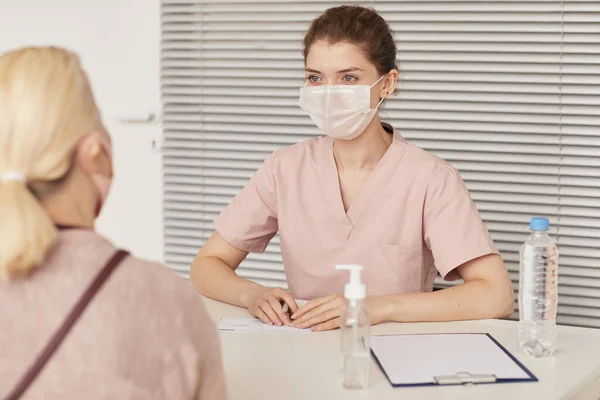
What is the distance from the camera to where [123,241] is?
3699mm

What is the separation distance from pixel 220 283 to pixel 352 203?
40 centimetres

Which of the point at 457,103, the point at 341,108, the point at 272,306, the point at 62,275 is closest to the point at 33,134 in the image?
the point at 62,275

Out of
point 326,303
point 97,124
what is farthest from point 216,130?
point 97,124

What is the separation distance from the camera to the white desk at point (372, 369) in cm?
144

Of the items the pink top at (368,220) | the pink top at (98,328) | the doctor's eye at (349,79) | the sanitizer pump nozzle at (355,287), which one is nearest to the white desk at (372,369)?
the sanitizer pump nozzle at (355,287)

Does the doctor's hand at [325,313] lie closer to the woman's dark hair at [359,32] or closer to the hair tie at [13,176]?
the woman's dark hair at [359,32]

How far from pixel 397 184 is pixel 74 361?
129 cm

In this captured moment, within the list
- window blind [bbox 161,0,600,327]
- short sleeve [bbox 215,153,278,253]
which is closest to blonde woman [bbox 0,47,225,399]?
short sleeve [bbox 215,153,278,253]

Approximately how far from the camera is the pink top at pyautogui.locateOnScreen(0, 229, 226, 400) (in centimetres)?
102

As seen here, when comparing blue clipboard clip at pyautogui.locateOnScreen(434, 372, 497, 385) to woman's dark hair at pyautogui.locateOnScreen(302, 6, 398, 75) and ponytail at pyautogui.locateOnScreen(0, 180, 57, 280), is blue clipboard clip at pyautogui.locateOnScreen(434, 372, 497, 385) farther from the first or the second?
woman's dark hair at pyautogui.locateOnScreen(302, 6, 398, 75)

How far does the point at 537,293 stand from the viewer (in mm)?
1718

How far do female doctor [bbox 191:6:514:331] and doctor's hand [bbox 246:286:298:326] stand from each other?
58 millimetres

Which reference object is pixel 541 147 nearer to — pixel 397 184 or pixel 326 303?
pixel 397 184

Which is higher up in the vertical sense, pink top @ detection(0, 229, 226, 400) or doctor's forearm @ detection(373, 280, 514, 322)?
pink top @ detection(0, 229, 226, 400)
